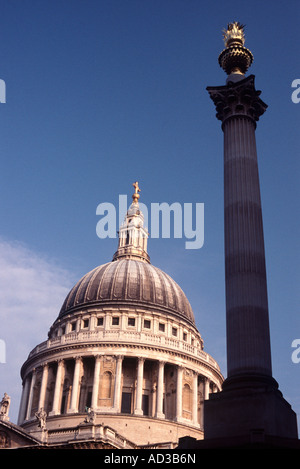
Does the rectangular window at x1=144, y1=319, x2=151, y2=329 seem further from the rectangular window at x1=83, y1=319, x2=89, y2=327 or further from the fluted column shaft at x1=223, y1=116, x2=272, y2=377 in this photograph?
the fluted column shaft at x1=223, y1=116, x2=272, y2=377

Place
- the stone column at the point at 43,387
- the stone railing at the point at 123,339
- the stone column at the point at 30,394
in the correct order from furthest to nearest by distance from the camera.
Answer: the stone column at the point at 30,394 < the stone railing at the point at 123,339 < the stone column at the point at 43,387

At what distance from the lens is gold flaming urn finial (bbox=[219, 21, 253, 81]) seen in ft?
103

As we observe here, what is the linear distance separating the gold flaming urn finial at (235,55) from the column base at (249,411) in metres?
16.5

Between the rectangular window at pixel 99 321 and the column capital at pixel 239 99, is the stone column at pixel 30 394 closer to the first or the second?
the rectangular window at pixel 99 321

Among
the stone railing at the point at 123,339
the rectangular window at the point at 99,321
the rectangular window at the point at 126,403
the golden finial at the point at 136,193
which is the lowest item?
the rectangular window at the point at 126,403

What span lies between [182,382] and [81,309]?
17.4m

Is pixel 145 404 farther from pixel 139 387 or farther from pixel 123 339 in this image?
pixel 123 339

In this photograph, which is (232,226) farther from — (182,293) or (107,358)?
(182,293)

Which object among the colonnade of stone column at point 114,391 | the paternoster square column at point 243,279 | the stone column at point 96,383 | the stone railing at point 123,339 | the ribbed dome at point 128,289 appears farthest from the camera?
the ribbed dome at point 128,289

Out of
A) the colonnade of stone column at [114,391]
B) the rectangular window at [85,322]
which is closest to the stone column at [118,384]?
the colonnade of stone column at [114,391]

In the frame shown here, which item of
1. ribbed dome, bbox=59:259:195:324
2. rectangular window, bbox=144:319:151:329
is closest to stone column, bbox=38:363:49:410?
ribbed dome, bbox=59:259:195:324

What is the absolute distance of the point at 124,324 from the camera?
73.9 m

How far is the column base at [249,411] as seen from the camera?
21.9 m

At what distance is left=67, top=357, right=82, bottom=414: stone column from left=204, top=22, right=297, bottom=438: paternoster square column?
4445 cm
